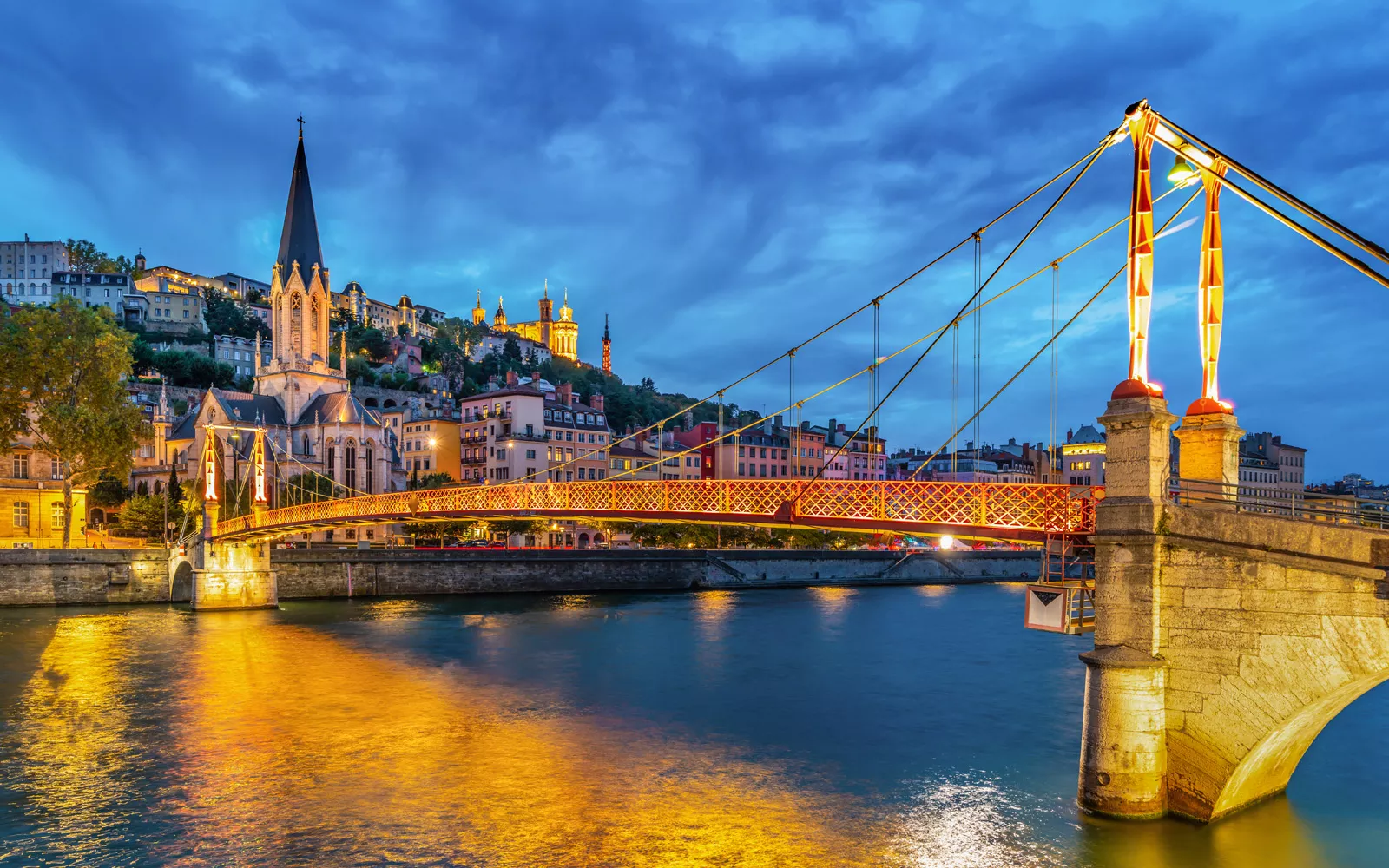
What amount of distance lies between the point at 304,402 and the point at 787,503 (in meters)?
78.6

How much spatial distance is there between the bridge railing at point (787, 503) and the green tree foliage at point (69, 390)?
19.8 metres

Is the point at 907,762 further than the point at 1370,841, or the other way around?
the point at 907,762

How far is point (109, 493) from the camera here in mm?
75875

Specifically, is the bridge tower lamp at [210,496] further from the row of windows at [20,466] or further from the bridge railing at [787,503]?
the bridge railing at [787,503]

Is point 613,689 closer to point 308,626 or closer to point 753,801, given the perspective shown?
point 753,801

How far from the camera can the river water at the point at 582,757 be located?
13.4 m

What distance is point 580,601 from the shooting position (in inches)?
1975

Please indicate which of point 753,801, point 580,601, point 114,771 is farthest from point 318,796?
point 580,601

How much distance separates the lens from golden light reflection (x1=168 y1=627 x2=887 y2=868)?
13.5 m

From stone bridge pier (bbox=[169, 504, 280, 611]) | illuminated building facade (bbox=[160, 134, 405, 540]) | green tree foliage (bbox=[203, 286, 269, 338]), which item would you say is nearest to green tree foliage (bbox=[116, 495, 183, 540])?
illuminated building facade (bbox=[160, 134, 405, 540])

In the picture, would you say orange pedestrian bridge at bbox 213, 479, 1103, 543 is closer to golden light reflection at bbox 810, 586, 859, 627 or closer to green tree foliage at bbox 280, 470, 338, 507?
golden light reflection at bbox 810, 586, 859, 627

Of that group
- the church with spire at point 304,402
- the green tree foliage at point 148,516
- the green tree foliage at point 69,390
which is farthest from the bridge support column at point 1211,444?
the church with spire at point 304,402

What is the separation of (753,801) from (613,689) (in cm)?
1094

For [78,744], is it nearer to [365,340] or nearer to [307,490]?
[307,490]
